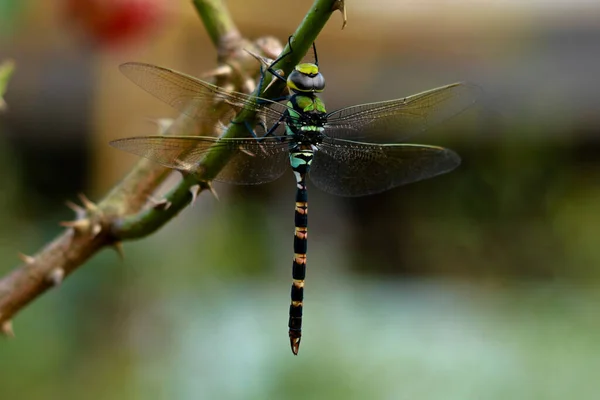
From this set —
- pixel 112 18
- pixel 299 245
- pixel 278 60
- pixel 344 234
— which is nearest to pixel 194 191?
pixel 278 60

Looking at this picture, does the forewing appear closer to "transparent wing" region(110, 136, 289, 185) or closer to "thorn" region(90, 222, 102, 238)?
"transparent wing" region(110, 136, 289, 185)

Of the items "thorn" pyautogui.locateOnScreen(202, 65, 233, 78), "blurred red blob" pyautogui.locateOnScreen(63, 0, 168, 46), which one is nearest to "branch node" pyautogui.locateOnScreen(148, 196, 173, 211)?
"thorn" pyautogui.locateOnScreen(202, 65, 233, 78)

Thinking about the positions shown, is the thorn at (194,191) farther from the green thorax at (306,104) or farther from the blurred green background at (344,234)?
the blurred green background at (344,234)

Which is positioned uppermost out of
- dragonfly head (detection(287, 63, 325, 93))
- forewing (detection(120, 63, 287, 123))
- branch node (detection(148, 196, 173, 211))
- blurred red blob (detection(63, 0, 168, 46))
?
blurred red blob (detection(63, 0, 168, 46))

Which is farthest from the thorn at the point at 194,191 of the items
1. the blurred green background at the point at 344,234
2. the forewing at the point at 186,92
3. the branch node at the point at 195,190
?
the blurred green background at the point at 344,234

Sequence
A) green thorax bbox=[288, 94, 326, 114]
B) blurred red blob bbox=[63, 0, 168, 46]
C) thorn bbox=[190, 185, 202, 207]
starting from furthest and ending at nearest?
blurred red blob bbox=[63, 0, 168, 46], green thorax bbox=[288, 94, 326, 114], thorn bbox=[190, 185, 202, 207]

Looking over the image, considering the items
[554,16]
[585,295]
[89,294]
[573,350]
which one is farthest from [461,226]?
[89,294]
